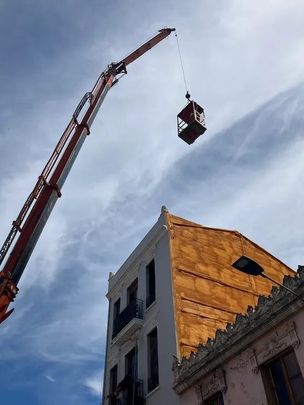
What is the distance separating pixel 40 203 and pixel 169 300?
6.90 m

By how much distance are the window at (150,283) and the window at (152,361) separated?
1587 mm

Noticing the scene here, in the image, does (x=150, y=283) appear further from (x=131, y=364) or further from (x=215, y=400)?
(x=215, y=400)

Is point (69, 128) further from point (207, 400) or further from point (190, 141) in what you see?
point (207, 400)

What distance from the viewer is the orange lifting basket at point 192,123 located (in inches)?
941

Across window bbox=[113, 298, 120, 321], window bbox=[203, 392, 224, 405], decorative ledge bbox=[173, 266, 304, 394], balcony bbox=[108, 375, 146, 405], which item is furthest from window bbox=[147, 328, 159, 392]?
window bbox=[113, 298, 120, 321]

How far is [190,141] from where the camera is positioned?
952 inches

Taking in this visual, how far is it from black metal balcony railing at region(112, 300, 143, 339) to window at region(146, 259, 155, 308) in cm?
55

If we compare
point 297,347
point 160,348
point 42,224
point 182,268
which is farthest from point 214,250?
point 297,347

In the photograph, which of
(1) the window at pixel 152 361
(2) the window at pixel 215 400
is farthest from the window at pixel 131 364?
(2) the window at pixel 215 400

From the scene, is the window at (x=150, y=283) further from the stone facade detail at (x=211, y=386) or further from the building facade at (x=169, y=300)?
the stone facade detail at (x=211, y=386)

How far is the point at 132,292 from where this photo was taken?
23.3 m

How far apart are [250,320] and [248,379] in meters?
1.69

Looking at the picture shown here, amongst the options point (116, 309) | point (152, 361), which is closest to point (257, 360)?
point (152, 361)

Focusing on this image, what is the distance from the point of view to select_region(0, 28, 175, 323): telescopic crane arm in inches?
617
